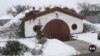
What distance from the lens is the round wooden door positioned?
24.2 m

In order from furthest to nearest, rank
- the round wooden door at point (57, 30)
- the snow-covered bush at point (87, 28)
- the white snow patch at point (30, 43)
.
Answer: the snow-covered bush at point (87, 28) < the round wooden door at point (57, 30) < the white snow patch at point (30, 43)

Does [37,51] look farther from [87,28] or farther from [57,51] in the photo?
[87,28]

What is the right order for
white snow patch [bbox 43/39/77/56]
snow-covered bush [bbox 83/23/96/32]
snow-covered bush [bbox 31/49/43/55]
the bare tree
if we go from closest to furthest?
snow-covered bush [bbox 31/49/43/55] < white snow patch [bbox 43/39/77/56] < snow-covered bush [bbox 83/23/96/32] < the bare tree

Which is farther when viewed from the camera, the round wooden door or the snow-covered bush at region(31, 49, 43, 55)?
the round wooden door

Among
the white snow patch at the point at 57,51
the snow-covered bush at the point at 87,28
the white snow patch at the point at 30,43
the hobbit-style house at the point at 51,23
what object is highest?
the hobbit-style house at the point at 51,23

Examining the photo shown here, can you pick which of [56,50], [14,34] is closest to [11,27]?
[14,34]

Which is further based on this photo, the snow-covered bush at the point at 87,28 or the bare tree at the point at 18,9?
the bare tree at the point at 18,9

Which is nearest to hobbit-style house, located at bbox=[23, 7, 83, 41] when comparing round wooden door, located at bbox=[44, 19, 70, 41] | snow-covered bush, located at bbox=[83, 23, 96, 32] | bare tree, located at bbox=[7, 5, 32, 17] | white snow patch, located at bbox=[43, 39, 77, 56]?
round wooden door, located at bbox=[44, 19, 70, 41]

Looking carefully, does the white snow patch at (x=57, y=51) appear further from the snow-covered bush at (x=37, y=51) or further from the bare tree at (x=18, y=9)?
the bare tree at (x=18, y=9)

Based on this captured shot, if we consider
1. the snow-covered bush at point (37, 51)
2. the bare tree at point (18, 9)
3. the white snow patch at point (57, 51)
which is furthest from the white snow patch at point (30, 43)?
the bare tree at point (18, 9)

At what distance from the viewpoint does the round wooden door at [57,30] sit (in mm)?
24188

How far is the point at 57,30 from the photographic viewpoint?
79.9 feet

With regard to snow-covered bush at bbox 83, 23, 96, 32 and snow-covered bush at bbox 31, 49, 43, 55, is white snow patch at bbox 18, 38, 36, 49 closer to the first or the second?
snow-covered bush at bbox 31, 49, 43, 55

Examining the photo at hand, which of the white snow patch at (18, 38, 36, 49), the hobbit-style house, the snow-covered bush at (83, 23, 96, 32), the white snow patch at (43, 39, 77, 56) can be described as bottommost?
the white snow patch at (43, 39, 77, 56)
